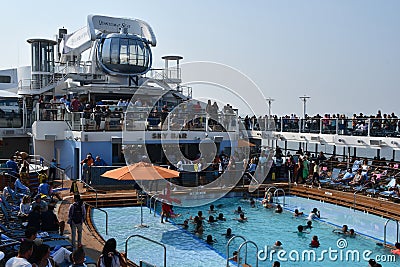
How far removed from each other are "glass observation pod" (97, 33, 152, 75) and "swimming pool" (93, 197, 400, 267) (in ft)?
43.8

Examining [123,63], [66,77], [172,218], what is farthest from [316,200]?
[66,77]

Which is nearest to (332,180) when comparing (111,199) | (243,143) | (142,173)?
(243,143)

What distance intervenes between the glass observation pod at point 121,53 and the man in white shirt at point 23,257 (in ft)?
78.8

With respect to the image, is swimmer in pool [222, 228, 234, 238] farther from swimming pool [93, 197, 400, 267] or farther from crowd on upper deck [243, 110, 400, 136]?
crowd on upper deck [243, 110, 400, 136]

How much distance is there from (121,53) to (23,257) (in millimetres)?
24282

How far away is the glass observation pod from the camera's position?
28.8 metres

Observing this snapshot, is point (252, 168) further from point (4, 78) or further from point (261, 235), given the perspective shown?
point (4, 78)

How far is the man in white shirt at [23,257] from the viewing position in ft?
18.4

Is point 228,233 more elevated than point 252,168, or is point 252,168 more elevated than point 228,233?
point 252,168

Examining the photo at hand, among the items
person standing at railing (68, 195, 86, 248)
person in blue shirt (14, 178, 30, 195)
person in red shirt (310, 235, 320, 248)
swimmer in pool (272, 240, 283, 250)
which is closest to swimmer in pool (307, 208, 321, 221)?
person in red shirt (310, 235, 320, 248)

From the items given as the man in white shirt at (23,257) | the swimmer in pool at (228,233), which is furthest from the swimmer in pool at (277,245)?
the man in white shirt at (23,257)

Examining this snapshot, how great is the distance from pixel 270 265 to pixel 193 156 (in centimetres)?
1176

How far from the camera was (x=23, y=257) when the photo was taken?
5.71 m

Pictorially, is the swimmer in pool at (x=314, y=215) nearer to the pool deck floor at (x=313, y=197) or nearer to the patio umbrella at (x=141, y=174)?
the pool deck floor at (x=313, y=197)
